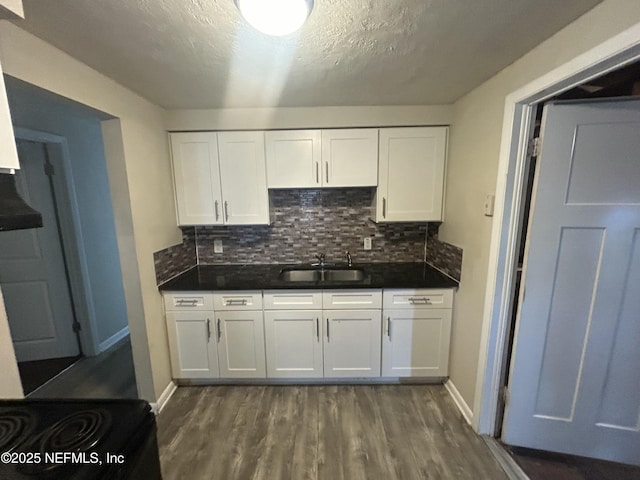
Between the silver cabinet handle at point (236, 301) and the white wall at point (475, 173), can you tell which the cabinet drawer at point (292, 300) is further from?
the white wall at point (475, 173)

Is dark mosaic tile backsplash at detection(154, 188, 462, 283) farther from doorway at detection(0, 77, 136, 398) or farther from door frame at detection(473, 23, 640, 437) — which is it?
doorway at detection(0, 77, 136, 398)

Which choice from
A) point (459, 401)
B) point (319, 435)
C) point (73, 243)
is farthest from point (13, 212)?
point (459, 401)

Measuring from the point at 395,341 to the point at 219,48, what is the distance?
7.21 feet

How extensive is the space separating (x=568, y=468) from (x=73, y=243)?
4.09 m

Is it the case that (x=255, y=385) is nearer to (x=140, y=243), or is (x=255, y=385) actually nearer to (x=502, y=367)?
(x=140, y=243)

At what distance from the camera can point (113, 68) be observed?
4.78ft

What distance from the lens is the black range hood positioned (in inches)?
31.2

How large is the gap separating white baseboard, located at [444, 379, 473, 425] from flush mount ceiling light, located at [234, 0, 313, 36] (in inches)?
95.1

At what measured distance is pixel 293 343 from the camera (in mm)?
2160

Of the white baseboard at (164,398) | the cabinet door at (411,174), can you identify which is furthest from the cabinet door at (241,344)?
the cabinet door at (411,174)

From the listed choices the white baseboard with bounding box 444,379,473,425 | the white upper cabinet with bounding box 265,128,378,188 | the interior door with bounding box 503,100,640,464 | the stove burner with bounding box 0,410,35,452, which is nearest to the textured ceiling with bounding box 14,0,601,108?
the white upper cabinet with bounding box 265,128,378,188

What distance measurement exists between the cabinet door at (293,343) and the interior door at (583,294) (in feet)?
4.27

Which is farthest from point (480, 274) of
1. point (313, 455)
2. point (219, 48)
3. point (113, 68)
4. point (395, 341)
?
point (113, 68)

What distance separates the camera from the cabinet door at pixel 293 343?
83.6 inches
